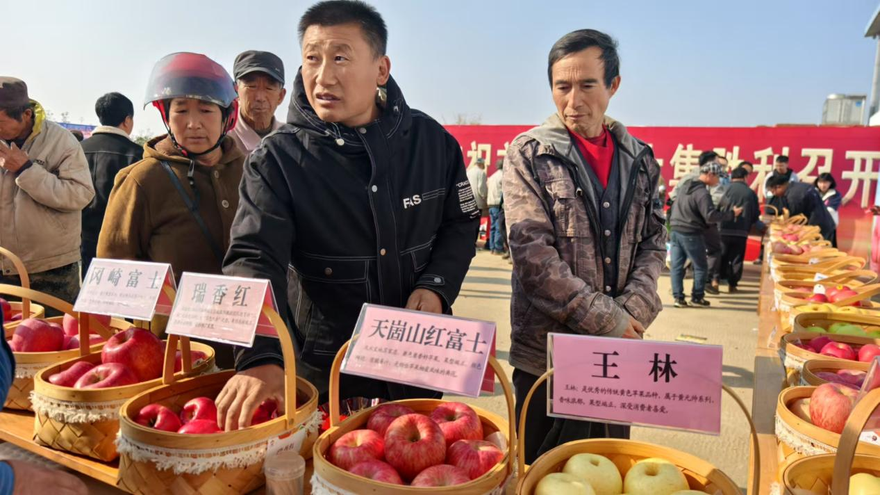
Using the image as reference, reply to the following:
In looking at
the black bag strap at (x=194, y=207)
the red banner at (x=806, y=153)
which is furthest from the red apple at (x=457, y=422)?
the red banner at (x=806, y=153)

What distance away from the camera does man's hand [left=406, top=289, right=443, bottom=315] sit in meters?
1.56

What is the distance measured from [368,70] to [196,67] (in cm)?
88

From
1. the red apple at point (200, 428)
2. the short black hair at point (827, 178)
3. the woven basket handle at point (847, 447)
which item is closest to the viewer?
the woven basket handle at point (847, 447)

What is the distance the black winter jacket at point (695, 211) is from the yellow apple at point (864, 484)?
20.8 ft

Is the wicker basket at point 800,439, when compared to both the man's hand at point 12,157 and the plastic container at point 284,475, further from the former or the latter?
the man's hand at point 12,157

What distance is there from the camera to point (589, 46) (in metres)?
1.90

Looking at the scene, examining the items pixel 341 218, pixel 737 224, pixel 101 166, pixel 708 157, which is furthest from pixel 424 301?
pixel 737 224

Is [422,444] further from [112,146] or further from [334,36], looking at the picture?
[112,146]

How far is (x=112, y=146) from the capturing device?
3.96 metres

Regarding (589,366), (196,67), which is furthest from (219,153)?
(589,366)

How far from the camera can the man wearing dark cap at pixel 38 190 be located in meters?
2.97

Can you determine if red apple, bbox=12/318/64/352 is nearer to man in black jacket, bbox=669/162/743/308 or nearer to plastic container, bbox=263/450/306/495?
plastic container, bbox=263/450/306/495

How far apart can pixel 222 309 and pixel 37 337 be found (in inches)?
30.2

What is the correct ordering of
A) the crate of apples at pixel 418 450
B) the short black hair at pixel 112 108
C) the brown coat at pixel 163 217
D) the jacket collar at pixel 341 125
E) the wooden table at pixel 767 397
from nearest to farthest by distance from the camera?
the crate of apples at pixel 418 450, the wooden table at pixel 767 397, the jacket collar at pixel 341 125, the brown coat at pixel 163 217, the short black hair at pixel 112 108
